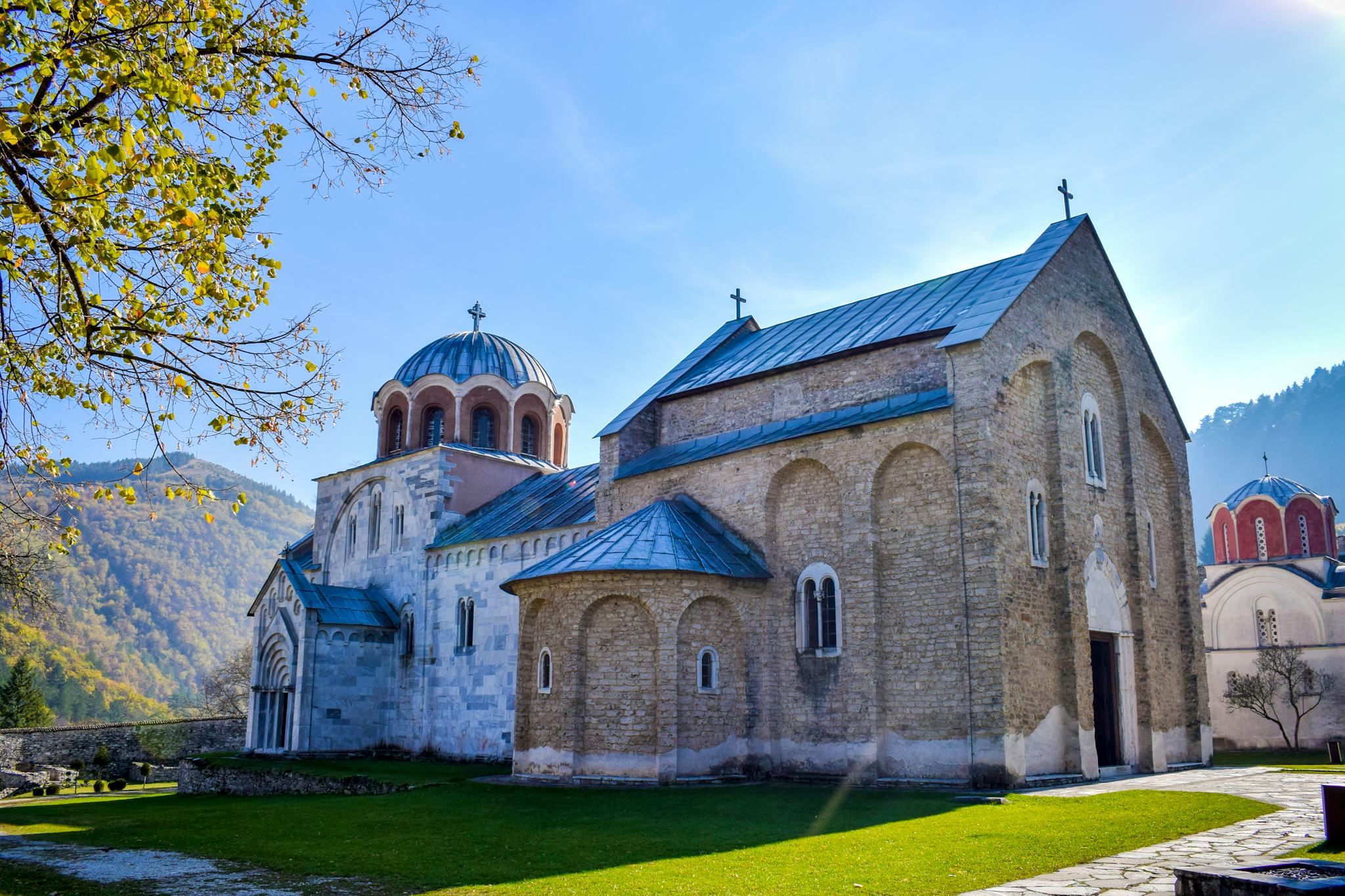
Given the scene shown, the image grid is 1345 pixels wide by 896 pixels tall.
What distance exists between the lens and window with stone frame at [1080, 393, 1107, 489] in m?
19.8

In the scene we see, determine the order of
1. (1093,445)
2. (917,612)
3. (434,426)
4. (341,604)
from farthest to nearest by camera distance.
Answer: (434,426)
(341,604)
(1093,445)
(917,612)

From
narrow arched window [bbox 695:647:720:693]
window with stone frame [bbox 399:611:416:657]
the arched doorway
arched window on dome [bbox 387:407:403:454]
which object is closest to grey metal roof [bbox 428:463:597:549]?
window with stone frame [bbox 399:611:416:657]

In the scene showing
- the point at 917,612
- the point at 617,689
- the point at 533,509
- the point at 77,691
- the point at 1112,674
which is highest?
the point at 533,509

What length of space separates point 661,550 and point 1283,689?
90.5 feet

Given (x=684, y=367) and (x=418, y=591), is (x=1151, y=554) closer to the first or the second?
(x=684, y=367)

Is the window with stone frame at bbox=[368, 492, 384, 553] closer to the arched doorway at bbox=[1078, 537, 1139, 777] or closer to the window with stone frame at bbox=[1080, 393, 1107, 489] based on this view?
the window with stone frame at bbox=[1080, 393, 1107, 489]

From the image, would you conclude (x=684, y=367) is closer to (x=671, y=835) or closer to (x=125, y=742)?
(x=671, y=835)

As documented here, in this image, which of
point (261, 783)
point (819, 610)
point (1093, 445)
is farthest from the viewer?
point (261, 783)

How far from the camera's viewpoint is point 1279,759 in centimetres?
2872

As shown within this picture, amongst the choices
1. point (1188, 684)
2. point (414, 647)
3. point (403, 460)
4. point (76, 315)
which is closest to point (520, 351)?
point (403, 460)

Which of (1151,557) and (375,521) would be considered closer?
(1151,557)

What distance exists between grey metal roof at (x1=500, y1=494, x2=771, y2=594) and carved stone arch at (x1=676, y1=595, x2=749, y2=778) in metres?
0.75

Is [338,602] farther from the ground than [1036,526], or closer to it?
closer to it

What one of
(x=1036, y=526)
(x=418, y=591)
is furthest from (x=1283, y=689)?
(x=418, y=591)
